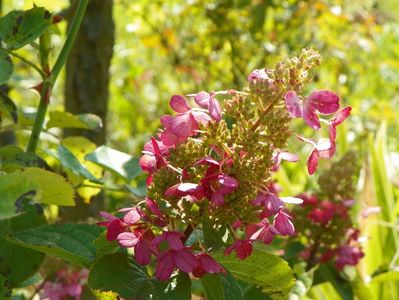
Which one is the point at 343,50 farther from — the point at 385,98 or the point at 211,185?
the point at 211,185

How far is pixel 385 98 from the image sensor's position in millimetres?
4047

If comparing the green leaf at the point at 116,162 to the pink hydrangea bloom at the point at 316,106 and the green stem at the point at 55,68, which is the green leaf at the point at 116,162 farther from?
the pink hydrangea bloom at the point at 316,106

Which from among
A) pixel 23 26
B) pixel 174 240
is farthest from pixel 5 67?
pixel 174 240

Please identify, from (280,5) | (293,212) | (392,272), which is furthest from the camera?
(280,5)

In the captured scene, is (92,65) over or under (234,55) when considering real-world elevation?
over

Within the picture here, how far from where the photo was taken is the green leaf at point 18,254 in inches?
39.9

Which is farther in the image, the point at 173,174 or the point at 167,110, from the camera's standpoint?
the point at 167,110

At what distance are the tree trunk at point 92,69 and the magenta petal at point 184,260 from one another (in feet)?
3.08

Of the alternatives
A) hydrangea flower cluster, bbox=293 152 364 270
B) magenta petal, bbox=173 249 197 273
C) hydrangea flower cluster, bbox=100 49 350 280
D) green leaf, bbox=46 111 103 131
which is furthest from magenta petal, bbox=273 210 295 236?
hydrangea flower cluster, bbox=293 152 364 270

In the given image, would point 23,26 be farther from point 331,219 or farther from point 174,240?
point 331,219

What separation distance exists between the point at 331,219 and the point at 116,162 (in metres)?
0.43

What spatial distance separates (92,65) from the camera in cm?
183

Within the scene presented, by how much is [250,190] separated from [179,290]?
136mm

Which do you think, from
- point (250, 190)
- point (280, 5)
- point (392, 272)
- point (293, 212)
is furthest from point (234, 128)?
point (280, 5)
